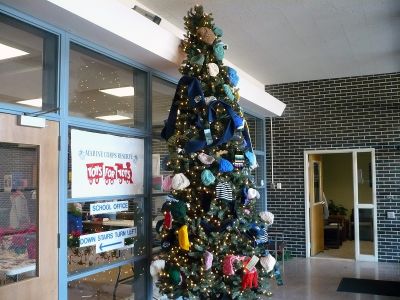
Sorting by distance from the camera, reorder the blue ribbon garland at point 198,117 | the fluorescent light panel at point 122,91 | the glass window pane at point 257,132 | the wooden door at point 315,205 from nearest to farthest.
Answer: the blue ribbon garland at point 198,117
the fluorescent light panel at point 122,91
the glass window pane at point 257,132
the wooden door at point 315,205

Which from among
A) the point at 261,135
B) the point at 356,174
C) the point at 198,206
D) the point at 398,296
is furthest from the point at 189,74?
the point at 356,174

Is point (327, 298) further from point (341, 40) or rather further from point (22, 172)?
point (22, 172)

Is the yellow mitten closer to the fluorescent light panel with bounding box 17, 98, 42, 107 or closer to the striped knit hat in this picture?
the striped knit hat

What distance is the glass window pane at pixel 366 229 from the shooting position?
26.3 feet

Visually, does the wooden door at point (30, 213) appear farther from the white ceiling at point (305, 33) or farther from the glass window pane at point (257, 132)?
the glass window pane at point (257, 132)

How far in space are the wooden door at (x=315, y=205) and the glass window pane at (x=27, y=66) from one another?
6164 mm

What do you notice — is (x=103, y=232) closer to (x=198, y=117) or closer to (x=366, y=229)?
(x=198, y=117)

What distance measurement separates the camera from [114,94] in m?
4.32

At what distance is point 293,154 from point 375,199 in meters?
1.73

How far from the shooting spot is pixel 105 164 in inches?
155

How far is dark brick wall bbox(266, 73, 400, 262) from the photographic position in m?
7.77

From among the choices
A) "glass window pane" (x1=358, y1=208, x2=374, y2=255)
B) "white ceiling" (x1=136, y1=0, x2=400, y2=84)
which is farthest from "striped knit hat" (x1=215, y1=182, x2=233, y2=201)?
"glass window pane" (x1=358, y1=208, x2=374, y2=255)

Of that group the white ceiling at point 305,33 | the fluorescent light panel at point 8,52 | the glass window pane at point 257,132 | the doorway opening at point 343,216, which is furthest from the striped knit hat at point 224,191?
the doorway opening at point 343,216

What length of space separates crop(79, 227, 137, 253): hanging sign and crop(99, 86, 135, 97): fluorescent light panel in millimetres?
1364
